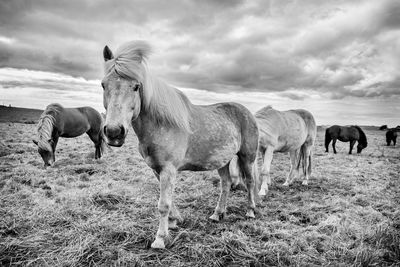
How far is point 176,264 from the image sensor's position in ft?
9.32

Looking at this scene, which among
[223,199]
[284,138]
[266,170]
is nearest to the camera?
[223,199]

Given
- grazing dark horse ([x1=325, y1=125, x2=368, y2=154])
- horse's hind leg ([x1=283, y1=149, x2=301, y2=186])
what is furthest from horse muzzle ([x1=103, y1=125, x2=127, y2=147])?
grazing dark horse ([x1=325, y1=125, x2=368, y2=154])

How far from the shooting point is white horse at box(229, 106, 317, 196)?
270 inches

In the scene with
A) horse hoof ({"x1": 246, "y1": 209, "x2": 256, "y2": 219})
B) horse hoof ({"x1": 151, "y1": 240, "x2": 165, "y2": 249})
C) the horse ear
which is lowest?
horse hoof ({"x1": 246, "y1": 209, "x2": 256, "y2": 219})

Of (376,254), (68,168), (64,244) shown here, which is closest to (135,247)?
(64,244)

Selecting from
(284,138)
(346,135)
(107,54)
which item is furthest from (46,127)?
(346,135)

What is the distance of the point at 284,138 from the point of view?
7484mm

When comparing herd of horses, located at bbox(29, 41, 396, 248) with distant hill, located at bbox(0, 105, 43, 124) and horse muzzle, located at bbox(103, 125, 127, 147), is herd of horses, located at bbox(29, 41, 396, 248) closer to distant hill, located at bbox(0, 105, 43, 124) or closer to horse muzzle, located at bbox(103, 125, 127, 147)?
horse muzzle, located at bbox(103, 125, 127, 147)

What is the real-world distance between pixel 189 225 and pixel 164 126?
6.34 feet

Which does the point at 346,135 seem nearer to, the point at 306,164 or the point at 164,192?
the point at 306,164

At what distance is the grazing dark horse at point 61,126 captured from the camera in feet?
26.7

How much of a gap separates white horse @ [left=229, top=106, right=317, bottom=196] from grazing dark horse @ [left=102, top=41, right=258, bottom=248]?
2.35 m

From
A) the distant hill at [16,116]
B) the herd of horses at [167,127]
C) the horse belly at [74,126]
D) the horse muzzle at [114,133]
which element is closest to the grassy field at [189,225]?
the herd of horses at [167,127]

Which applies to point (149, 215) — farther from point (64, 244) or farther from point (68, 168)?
point (68, 168)
